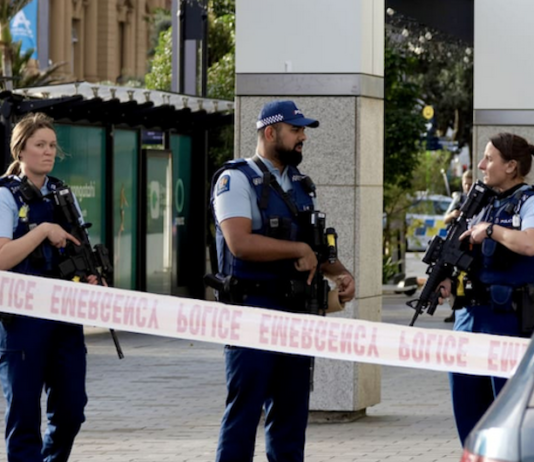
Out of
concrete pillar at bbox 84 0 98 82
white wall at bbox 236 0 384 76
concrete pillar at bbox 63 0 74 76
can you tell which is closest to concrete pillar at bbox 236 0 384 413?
white wall at bbox 236 0 384 76

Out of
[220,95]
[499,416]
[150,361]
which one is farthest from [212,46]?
[499,416]

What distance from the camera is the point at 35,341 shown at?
654 centimetres

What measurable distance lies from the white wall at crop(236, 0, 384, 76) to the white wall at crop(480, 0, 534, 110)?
1845 mm

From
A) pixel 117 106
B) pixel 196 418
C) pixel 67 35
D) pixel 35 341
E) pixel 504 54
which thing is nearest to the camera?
pixel 35 341

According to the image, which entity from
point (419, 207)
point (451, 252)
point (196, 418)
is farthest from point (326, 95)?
point (419, 207)

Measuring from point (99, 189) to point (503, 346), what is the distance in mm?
12152

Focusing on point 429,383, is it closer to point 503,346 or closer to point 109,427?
point 109,427

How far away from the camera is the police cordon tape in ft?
21.0

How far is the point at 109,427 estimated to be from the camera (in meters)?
9.83

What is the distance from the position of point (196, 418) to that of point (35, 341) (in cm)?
383

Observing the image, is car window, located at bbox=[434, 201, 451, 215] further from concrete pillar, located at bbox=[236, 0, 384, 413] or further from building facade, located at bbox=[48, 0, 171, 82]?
concrete pillar, located at bbox=[236, 0, 384, 413]

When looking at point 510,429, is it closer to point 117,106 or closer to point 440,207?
point 117,106

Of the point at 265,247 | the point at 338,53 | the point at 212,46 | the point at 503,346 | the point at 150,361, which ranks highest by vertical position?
the point at 212,46

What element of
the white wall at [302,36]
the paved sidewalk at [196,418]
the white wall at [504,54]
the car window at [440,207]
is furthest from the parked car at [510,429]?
the car window at [440,207]
